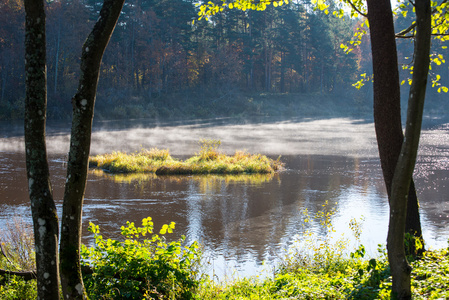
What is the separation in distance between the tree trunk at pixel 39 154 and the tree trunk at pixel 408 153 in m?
2.89

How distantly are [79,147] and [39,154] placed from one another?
31 cm

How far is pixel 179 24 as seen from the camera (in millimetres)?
61219

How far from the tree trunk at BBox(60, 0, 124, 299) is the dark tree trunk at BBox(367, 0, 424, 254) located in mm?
3337

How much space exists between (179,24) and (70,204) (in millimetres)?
59745

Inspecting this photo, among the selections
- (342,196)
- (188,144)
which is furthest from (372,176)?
(188,144)

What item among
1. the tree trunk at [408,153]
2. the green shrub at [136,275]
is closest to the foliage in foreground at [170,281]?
the green shrub at [136,275]

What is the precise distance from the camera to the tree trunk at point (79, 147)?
390cm

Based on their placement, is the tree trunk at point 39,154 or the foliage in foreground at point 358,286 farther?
the foliage in foreground at point 358,286

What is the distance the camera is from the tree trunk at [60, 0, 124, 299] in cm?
390

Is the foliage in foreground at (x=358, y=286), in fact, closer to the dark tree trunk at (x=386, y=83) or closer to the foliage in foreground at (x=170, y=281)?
the foliage in foreground at (x=170, y=281)

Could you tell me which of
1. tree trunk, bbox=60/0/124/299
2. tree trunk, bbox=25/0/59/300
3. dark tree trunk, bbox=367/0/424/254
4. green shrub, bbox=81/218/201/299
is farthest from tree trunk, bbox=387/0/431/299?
tree trunk, bbox=25/0/59/300

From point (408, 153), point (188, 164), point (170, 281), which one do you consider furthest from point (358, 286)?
point (188, 164)

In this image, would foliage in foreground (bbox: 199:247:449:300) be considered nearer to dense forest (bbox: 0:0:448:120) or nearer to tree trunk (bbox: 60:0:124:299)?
tree trunk (bbox: 60:0:124:299)

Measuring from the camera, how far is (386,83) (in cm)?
585
